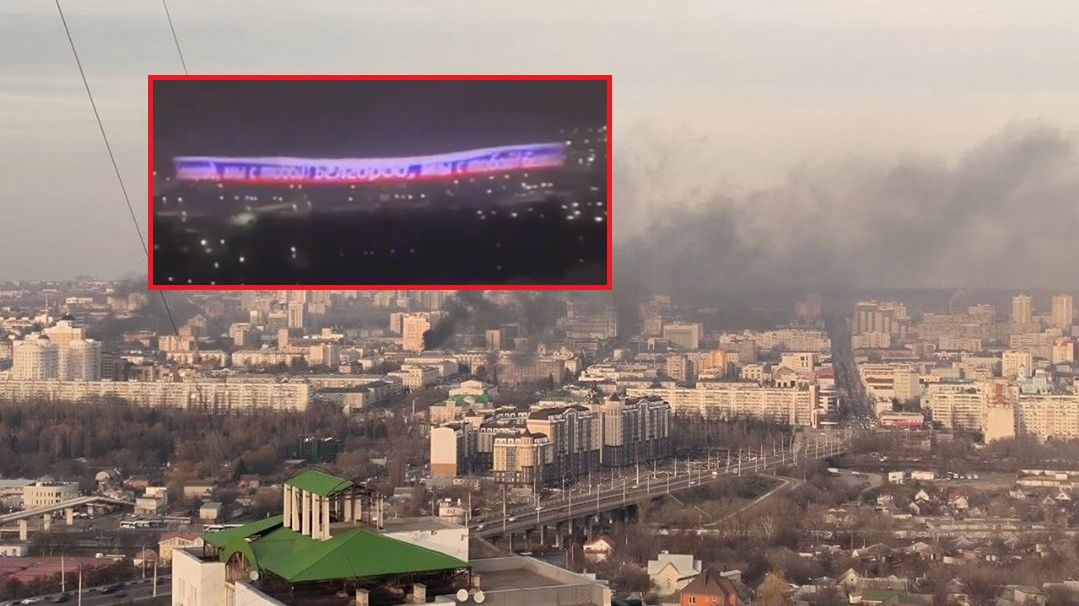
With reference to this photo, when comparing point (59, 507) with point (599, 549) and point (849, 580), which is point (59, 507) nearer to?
point (599, 549)

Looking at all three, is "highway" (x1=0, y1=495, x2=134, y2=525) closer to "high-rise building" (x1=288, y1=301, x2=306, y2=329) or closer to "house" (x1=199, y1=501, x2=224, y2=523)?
"house" (x1=199, y1=501, x2=224, y2=523)

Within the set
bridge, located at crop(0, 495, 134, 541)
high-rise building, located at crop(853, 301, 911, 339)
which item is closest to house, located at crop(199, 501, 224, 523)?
bridge, located at crop(0, 495, 134, 541)

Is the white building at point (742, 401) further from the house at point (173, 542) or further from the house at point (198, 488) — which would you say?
the house at point (173, 542)

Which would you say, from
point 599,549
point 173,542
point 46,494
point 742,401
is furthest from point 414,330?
point 173,542

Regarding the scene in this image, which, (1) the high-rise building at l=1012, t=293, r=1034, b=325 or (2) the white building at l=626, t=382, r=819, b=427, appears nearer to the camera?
(1) the high-rise building at l=1012, t=293, r=1034, b=325

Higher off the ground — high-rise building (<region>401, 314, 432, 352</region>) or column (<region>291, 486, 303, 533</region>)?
high-rise building (<region>401, 314, 432, 352</region>)

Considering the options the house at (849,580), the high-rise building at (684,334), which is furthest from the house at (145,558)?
the high-rise building at (684,334)
